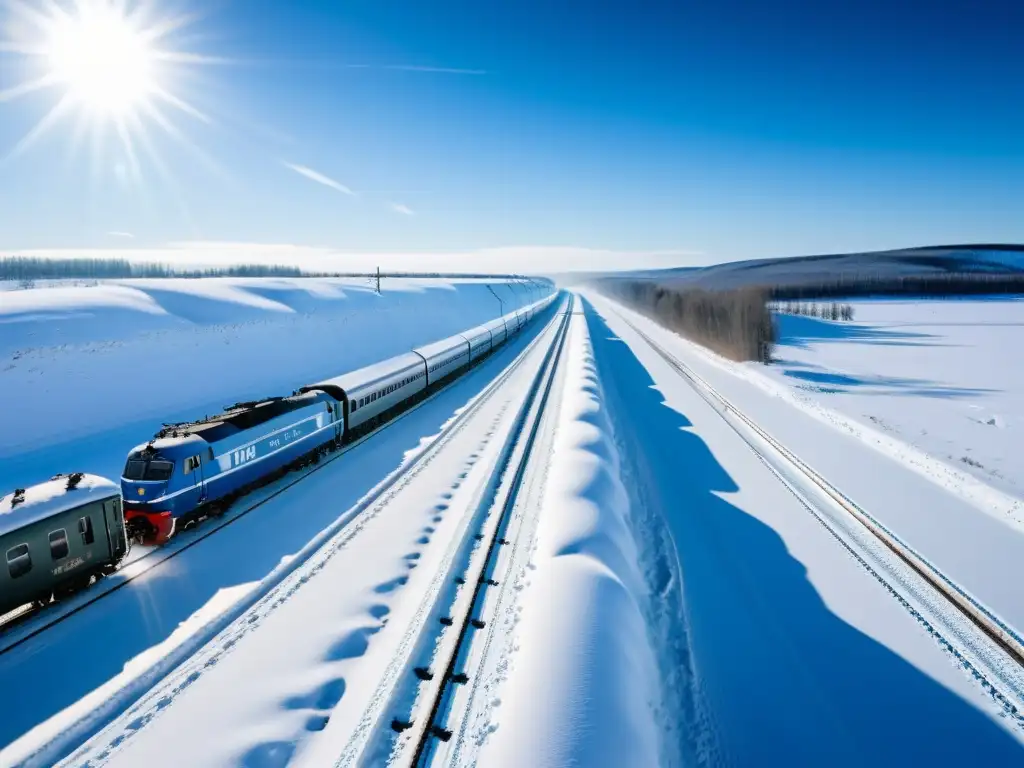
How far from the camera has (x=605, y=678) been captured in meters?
8.20

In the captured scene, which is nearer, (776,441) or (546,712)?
(546,712)

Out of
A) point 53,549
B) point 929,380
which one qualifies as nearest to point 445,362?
point 53,549

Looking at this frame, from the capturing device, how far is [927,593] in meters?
11.6

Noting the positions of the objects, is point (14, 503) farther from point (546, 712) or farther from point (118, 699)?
point (546, 712)

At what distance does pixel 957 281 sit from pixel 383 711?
7201 inches

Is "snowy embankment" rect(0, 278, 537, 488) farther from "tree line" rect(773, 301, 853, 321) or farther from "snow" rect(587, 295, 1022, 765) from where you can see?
"tree line" rect(773, 301, 853, 321)

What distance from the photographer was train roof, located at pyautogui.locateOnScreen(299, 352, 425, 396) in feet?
68.2

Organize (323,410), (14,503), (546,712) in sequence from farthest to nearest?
(323,410)
(14,503)
(546,712)

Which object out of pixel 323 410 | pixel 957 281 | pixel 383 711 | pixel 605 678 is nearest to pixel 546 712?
pixel 605 678

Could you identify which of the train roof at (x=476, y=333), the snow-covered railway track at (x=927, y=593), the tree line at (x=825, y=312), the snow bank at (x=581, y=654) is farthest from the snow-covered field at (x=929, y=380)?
the train roof at (x=476, y=333)

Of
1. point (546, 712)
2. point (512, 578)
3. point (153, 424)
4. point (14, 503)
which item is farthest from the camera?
point (153, 424)

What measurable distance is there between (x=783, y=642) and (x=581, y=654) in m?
4.36

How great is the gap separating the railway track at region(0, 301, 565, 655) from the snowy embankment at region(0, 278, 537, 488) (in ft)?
21.2

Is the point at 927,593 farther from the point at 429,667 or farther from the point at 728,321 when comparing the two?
the point at 728,321
